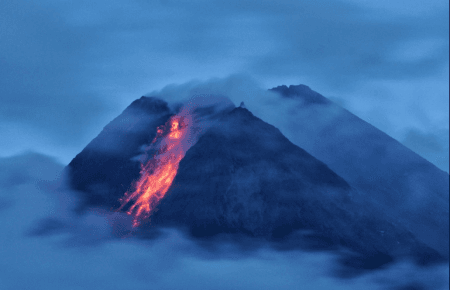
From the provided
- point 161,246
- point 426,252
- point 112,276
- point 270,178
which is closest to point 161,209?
point 161,246

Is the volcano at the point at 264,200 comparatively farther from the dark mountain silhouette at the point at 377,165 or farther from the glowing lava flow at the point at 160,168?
the dark mountain silhouette at the point at 377,165

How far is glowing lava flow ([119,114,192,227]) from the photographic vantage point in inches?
Result: 5271

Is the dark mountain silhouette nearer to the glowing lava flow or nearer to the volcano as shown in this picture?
the volcano

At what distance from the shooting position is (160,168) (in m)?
142

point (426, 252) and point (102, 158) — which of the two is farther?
point (102, 158)

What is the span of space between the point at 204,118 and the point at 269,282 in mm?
50500

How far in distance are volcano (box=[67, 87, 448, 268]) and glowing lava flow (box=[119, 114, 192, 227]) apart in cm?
144

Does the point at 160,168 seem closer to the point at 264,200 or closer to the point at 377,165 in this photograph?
the point at 264,200

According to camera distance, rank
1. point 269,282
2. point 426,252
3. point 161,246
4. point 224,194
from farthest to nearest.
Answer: point 269,282, point 161,246, point 224,194, point 426,252

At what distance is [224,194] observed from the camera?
405ft

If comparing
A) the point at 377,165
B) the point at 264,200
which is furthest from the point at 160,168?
the point at 377,165

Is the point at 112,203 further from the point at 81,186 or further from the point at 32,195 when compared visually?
the point at 32,195

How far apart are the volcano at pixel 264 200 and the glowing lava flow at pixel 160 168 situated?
56.8 inches

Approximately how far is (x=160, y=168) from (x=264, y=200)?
3397 cm
